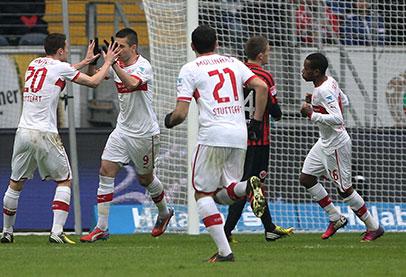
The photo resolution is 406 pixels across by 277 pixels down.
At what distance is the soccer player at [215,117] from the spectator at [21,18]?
10245 mm

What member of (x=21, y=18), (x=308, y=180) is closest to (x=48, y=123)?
(x=308, y=180)

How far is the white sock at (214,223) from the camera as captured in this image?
32.2 ft

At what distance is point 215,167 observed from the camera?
10.1 m

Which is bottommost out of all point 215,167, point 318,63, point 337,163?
point 337,163

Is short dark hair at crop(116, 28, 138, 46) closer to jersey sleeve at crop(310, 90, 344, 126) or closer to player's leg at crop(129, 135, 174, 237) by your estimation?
player's leg at crop(129, 135, 174, 237)

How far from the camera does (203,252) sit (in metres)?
11.6

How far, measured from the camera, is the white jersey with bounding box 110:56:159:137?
43.2 ft

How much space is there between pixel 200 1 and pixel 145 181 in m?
3.73

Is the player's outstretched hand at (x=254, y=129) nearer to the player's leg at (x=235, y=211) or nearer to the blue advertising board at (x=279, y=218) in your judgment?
the player's leg at (x=235, y=211)

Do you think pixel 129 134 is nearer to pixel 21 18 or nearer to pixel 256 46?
pixel 256 46

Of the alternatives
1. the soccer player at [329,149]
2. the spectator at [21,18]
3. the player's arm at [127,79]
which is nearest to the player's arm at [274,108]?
the soccer player at [329,149]

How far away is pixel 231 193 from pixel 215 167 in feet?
0.89

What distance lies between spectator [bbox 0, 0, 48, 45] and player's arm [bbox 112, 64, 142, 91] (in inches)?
296

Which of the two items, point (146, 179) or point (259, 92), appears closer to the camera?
point (259, 92)
